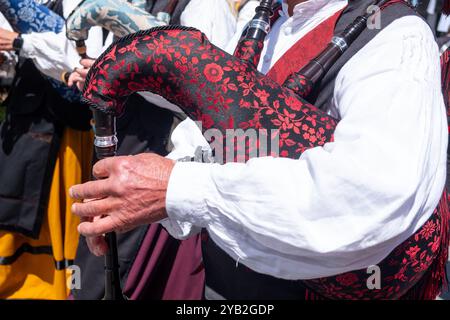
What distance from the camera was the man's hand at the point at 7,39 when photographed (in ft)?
6.65

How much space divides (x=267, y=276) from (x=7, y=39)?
1.66 m

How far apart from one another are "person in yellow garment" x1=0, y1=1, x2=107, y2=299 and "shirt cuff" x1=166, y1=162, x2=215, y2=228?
1.40 metres

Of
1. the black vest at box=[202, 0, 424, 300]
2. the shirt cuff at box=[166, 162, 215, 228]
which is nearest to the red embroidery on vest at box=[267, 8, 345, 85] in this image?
the black vest at box=[202, 0, 424, 300]

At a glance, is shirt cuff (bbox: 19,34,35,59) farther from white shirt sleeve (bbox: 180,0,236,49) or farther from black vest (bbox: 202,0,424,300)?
black vest (bbox: 202,0,424,300)

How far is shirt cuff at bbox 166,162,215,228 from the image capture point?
0.76m

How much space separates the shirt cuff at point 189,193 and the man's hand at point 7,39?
1.58 meters

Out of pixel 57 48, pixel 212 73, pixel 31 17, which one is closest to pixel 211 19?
pixel 57 48

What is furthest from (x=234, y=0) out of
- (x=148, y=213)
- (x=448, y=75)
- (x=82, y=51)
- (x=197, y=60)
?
(x=148, y=213)

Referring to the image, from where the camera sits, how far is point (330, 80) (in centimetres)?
96

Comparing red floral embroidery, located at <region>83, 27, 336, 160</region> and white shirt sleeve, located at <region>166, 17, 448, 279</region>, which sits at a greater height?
red floral embroidery, located at <region>83, 27, 336, 160</region>

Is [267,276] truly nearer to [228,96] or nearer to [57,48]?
[228,96]

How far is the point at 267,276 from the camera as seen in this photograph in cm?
100

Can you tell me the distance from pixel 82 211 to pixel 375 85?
0.56 m

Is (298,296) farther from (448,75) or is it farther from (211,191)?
(448,75)
